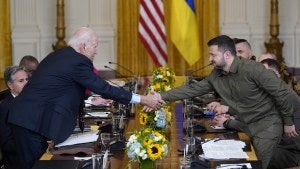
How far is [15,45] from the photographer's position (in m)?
10.9

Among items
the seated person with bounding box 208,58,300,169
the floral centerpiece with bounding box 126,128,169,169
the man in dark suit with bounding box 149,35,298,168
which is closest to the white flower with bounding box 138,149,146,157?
the floral centerpiece with bounding box 126,128,169,169

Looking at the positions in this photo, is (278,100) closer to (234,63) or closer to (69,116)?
(234,63)

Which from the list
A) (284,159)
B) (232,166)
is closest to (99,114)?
(284,159)

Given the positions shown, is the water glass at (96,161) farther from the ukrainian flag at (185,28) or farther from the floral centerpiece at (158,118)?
the ukrainian flag at (185,28)

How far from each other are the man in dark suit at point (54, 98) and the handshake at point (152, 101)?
48mm

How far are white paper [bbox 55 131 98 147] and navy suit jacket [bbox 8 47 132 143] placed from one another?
0.06 meters

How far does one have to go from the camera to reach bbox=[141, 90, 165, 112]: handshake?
480 cm

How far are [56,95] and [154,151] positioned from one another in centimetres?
145

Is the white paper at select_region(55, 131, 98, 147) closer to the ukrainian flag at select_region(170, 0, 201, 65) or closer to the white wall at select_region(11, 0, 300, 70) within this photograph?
the ukrainian flag at select_region(170, 0, 201, 65)

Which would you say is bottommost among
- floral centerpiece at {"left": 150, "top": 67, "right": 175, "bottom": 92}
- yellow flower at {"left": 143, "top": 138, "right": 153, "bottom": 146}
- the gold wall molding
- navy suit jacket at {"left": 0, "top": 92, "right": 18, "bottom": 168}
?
navy suit jacket at {"left": 0, "top": 92, "right": 18, "bottom": 168}

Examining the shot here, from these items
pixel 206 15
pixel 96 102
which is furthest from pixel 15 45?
pixel 96 102

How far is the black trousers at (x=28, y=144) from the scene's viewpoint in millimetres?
4699

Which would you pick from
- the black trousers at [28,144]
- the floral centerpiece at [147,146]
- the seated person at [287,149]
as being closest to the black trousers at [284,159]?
the seated person at [287,149]

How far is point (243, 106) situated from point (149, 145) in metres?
1.78
